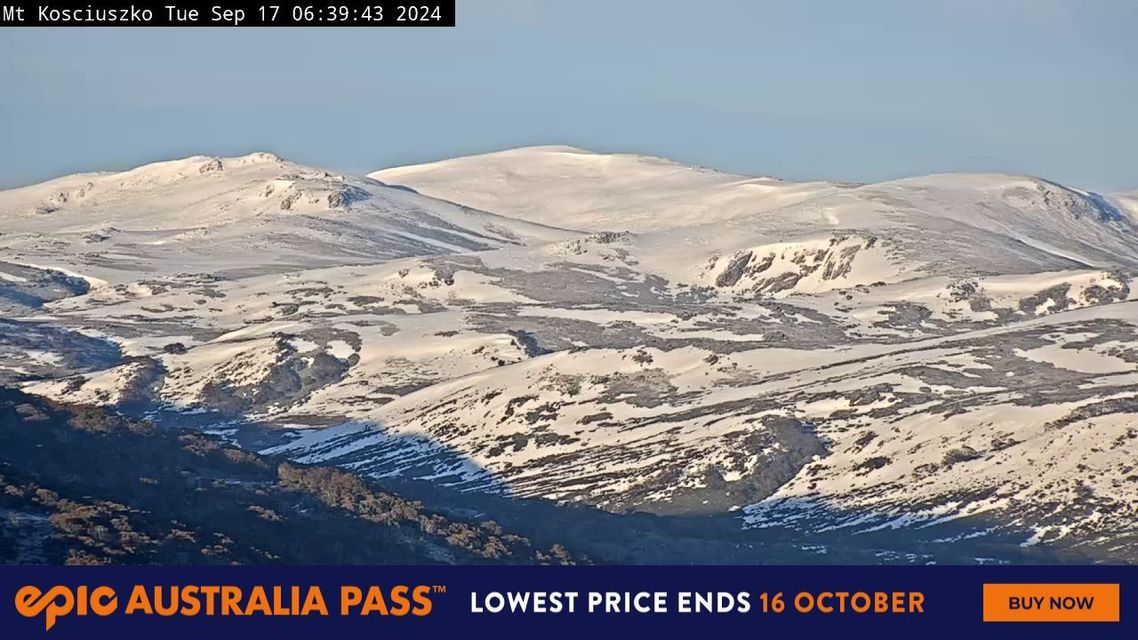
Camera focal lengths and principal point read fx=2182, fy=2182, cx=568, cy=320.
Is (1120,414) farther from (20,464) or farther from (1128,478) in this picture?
(20,464)

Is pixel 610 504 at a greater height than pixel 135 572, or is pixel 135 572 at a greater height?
pixel 135 572

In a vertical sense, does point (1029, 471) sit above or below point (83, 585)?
below

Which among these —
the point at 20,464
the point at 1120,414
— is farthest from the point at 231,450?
the point at 1120,414

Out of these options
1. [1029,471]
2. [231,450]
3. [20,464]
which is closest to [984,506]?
[1029,471]

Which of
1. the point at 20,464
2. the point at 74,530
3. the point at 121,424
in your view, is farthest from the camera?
the point at 121,424

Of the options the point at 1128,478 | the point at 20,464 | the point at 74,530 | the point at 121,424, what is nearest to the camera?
the point at 74,530

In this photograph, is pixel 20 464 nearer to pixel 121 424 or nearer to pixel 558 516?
pixel 121 424

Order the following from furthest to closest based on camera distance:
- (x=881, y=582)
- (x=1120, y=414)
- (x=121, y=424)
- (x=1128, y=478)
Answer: (x=1120, y=414)
(x=1128, y=478)
(x=121, y=424)
(x=881, y=582)

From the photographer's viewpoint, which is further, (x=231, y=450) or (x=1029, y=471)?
(x=1029, y=471)

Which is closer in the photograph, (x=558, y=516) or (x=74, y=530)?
(x=74, y=530)
